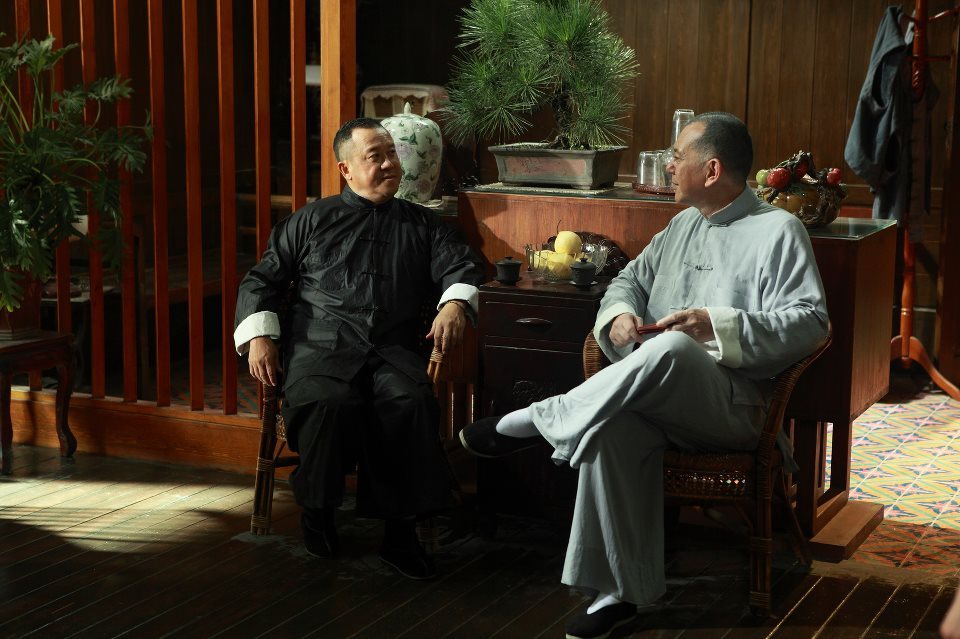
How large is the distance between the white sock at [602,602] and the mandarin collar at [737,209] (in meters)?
0.98

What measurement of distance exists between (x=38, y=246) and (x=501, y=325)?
1559mm

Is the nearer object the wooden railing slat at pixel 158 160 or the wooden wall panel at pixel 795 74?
the wooden railing slat at pixel 158 160

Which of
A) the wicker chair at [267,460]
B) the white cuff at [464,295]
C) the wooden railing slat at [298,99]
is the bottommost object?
the wicker chair at [267,460]

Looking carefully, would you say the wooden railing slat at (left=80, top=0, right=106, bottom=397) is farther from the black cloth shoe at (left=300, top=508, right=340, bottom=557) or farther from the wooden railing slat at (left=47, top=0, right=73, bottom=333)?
the black cloth shoe at (left=300, top=508, right=340, bottom=557)

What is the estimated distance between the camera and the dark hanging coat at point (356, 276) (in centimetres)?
332

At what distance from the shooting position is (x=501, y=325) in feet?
10.8

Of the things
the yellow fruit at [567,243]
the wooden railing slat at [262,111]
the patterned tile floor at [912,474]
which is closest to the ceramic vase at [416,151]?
the wooden railing slat at [262,111]

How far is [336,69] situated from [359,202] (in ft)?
1.78

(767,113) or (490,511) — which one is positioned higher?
(767,113)

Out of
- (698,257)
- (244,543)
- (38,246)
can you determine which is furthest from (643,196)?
(38,246)

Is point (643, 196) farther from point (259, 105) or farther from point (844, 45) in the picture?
point (844, 45)

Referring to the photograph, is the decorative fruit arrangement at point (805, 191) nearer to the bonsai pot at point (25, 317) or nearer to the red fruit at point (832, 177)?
the red fruit at point (832, 177)

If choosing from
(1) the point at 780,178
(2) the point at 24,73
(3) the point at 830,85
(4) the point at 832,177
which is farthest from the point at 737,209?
(3) the point at 830,85

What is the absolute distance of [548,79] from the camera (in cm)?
363
